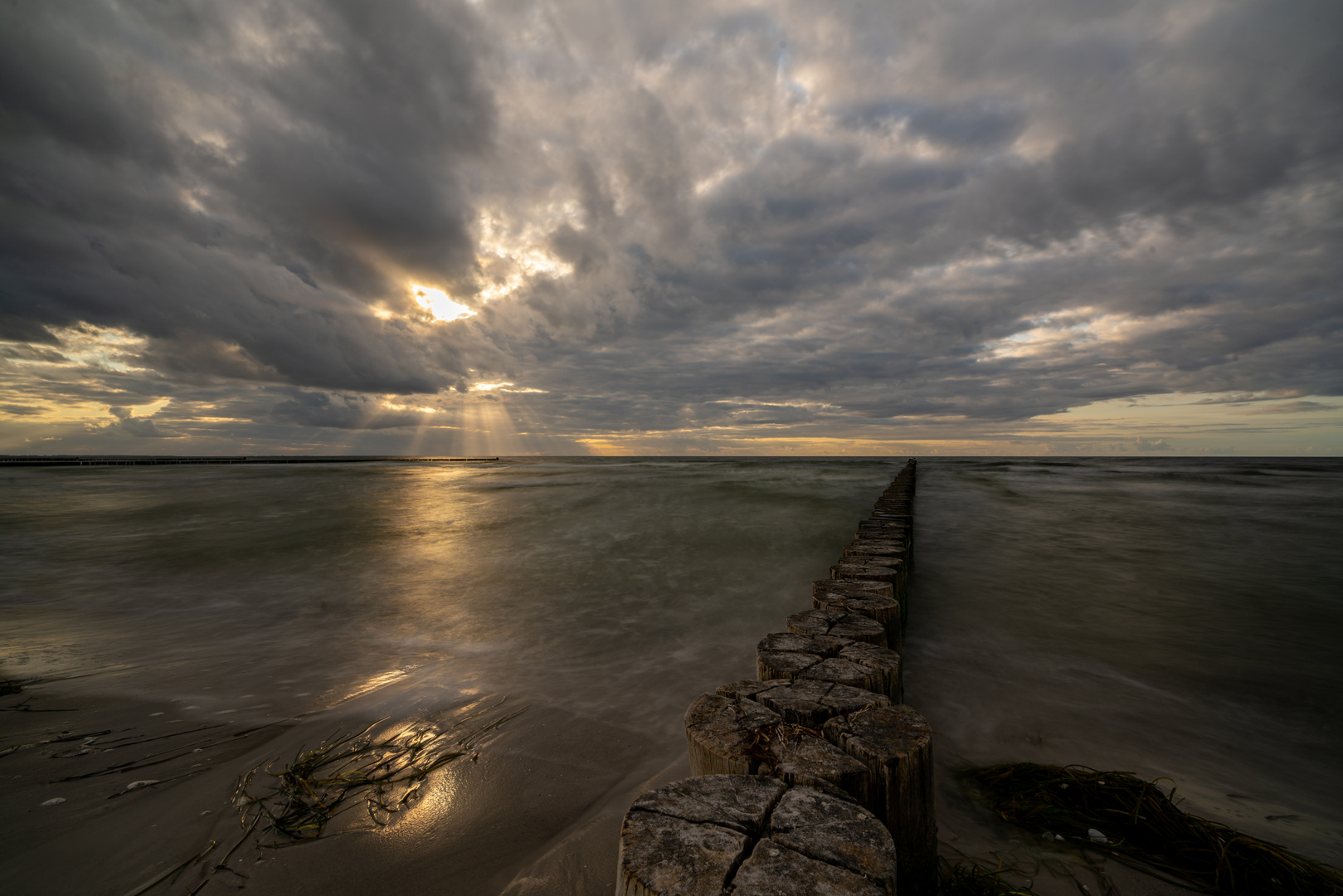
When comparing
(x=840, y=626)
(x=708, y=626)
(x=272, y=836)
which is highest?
(x=840, y=626)

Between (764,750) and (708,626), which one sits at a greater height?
(764,750)

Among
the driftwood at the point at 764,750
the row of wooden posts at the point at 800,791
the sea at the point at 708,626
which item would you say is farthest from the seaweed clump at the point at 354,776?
the row of wooden posts at the point at 800,791

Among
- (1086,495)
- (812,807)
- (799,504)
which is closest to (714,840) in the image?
(812,807)

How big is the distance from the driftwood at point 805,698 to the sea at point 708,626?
4.72 feet

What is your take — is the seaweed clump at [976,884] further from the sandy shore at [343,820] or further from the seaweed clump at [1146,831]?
the seaweed clump at [1146,831]

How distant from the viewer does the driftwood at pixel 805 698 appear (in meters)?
2.12

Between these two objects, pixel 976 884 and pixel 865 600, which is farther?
pixel 865 600

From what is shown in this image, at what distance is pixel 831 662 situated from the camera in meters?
2.58

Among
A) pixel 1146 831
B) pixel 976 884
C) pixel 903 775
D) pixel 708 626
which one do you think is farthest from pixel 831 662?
pixel 708 626

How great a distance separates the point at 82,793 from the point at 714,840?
145 inches

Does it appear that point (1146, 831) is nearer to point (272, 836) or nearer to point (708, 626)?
point (708, 626)

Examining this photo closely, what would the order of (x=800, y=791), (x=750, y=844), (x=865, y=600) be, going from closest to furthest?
(x=750, y=844), (x=800, y=791), (x=865, y=600)

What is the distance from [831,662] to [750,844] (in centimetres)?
126

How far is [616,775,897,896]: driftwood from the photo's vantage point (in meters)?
1.30
